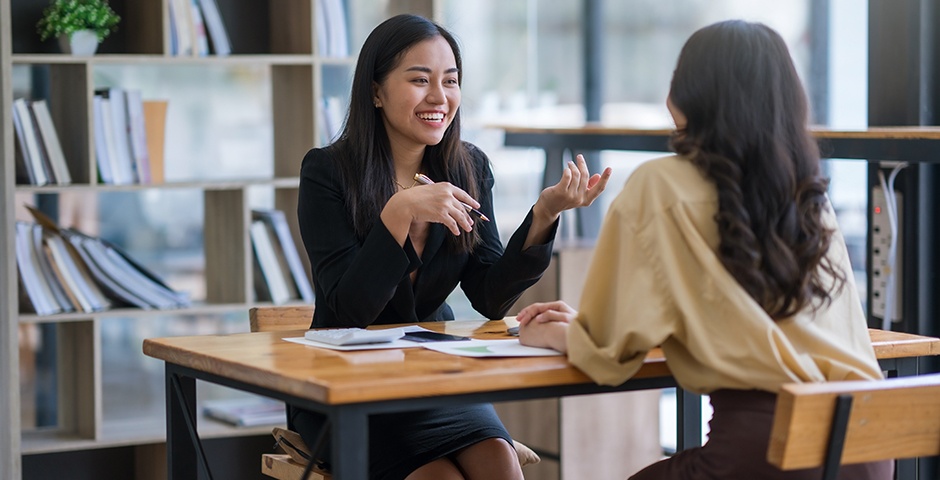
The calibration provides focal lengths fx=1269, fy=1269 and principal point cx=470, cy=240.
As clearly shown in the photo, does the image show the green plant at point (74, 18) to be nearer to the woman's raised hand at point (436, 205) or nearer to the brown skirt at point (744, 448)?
the woman's raised hand at point (436, 205)

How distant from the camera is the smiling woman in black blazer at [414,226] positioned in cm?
235

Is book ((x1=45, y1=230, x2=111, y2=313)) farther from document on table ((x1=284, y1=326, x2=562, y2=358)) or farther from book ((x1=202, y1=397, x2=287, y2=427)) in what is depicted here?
document on table ((x1=284, y1=326, x2=562, y2=358))

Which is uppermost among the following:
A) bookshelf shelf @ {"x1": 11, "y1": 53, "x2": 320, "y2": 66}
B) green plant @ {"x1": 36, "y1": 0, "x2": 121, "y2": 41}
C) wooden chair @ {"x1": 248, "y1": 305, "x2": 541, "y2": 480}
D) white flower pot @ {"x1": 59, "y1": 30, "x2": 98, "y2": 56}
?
green plant @ {"x1": 36, "y1": 0, "x2": 121, "y2": 41}

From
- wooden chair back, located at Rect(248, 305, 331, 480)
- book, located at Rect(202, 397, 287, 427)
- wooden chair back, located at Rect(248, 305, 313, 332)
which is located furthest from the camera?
book, located at Rect(202, 397, 287, 427)

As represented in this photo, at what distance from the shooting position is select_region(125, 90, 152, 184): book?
11.6 ft

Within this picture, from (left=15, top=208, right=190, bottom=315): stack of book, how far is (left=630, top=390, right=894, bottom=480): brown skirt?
2095 mm

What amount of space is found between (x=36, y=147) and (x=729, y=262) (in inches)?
88.9

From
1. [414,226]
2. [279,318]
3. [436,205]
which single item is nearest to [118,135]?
[279,318]

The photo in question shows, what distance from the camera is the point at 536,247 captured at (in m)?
2.53

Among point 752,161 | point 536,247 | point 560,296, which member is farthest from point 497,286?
point 560,296

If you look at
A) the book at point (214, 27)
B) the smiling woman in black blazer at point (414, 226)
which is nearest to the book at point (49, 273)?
the book at point (214, 27)

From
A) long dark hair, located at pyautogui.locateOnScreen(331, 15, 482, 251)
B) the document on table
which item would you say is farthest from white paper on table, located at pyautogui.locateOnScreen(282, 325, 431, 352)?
long dark hair, located at pyautogui.locateOnScreen(331, 15, 482, 251)

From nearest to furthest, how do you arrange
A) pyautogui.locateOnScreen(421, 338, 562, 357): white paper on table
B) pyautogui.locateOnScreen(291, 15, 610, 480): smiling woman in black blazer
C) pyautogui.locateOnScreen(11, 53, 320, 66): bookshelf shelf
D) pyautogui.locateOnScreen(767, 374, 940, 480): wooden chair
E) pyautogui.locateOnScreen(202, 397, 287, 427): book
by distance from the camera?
pyautogui.locateOnScreen(767, 374, 940, 480): wooden chair, pyautogui.locateOnScreen(421, 338, 562, 357): white paper on table, pyautogui.locateOnScreen(291, 15, 610, 480): smiling woman in black blazer, pyautogui.locateOnScreen(11, 53, 320, 66): bookshelf shelf, pyautogui.locateOnScreen(202, 397, 287, 427): book

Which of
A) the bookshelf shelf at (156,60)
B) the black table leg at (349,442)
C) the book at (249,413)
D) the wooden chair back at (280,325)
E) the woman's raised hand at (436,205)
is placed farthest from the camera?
the book at (249,413)
